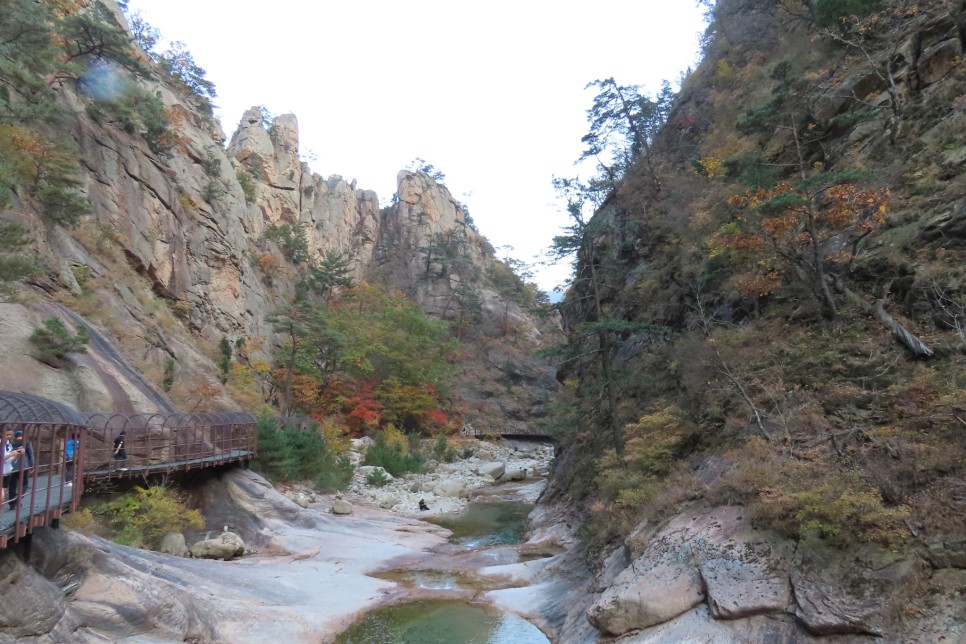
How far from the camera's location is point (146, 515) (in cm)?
1398

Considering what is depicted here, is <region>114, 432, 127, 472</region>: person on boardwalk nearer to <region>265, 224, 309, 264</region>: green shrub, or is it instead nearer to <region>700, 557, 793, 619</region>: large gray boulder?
<region>700, 557, 793, 619</region>: large gray boulder

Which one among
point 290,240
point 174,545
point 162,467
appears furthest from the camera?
point 290,240

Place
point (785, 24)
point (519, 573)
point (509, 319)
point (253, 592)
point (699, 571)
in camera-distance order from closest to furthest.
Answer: point (699, 571)
point (253, 592)
point (519, 573)
point (785, 24)
point (509, 319)

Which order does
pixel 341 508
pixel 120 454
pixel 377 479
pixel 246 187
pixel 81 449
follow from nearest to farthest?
pixel 81 449 < pixel 120 454 < pixel 341 508 < pixel 377 479 < pixel 246 187

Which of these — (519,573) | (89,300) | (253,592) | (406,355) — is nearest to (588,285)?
(519,573)

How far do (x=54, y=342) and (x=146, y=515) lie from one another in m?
6.35

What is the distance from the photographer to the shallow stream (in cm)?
1146

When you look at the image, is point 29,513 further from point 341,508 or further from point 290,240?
point 290,240

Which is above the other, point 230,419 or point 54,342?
point 54,342

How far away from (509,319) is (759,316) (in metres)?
54.2

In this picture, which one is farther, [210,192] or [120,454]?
[210,192]

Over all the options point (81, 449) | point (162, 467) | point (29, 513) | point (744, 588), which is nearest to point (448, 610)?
point (744, 588)

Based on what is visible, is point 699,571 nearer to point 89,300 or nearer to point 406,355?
point 89,300

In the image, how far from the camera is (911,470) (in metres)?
7.50
